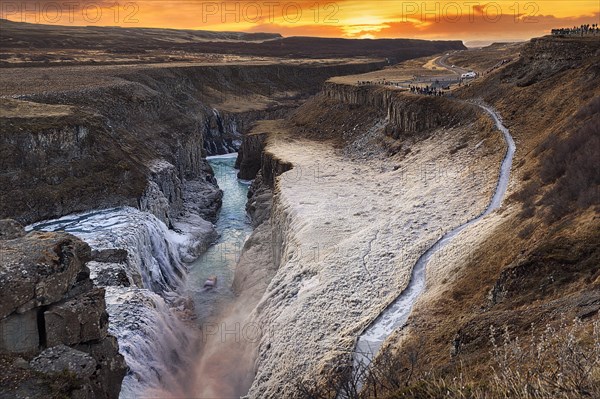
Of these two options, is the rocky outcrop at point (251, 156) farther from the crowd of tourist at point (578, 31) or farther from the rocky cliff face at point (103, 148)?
the crowd of tourist at point (578, 31)

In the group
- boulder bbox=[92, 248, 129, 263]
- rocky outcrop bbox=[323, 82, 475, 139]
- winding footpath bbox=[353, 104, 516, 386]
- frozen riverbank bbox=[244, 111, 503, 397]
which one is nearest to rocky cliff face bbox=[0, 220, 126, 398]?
frozen riverbank bbox=[244, 111, 503, 397]

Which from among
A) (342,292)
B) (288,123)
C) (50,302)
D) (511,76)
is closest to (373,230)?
(342,292)

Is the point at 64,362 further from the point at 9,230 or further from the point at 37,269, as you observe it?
the point at 9,230

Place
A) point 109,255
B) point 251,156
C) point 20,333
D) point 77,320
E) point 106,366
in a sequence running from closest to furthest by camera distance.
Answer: point 20,333 → point 77,320 → point 106,366 → point 109,255 → point 251,156

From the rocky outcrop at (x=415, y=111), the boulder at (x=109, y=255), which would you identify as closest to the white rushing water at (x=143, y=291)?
the boulder at (x=109, y=255)

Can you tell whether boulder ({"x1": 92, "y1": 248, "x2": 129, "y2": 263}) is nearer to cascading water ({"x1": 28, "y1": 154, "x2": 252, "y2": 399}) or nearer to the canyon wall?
cascading water ({"x1": 28, "y1": 154, "x2": 252, "y2": 399})

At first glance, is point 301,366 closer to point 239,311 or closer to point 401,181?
point 239,311

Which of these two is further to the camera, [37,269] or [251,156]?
[251,156]

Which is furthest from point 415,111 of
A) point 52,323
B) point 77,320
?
point 52,323
